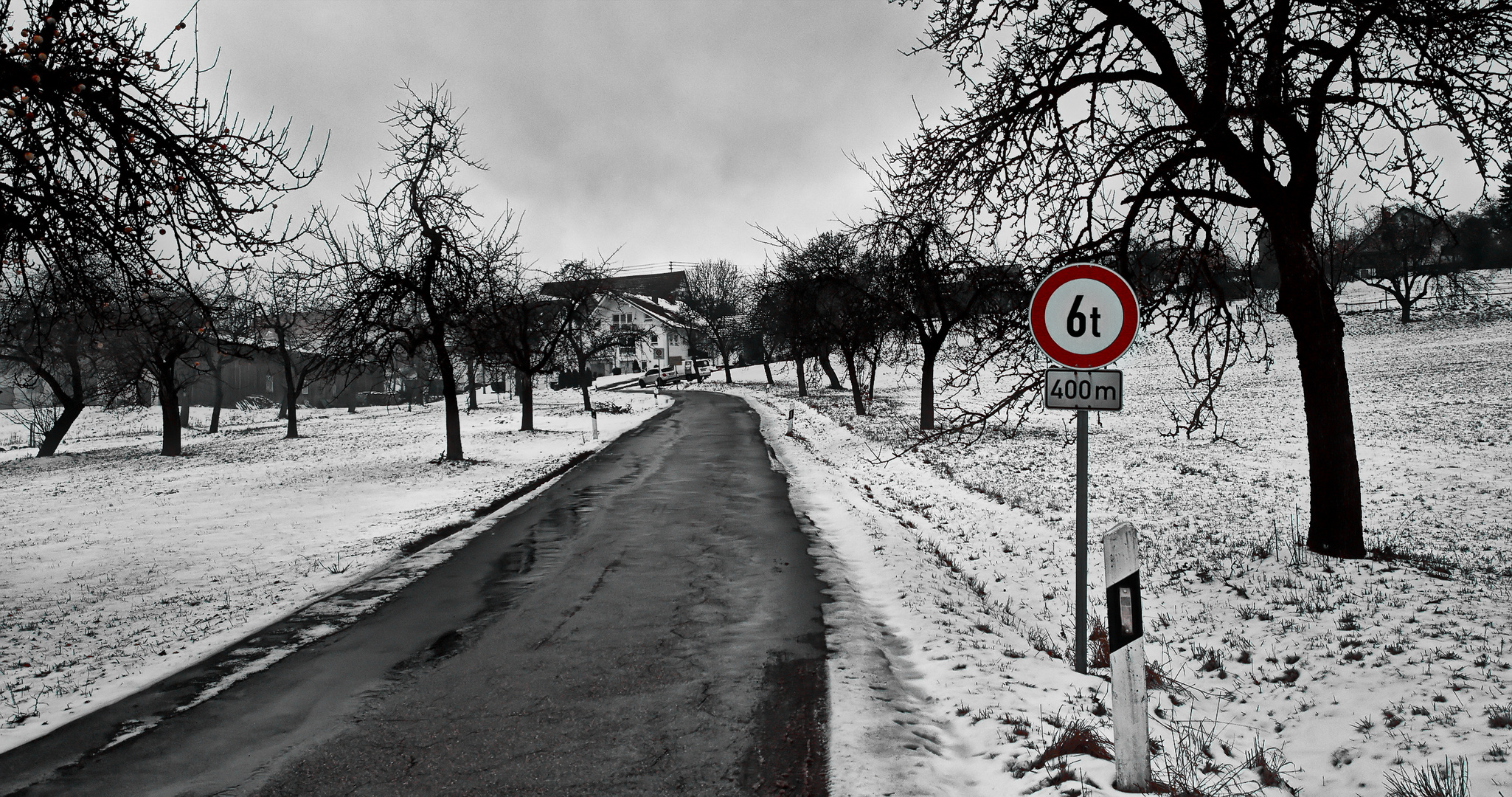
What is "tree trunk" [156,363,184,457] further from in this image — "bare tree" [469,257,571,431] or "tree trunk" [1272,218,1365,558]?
"tree trunk" [1272,218,1365,558]

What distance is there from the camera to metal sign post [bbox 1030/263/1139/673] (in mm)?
4820

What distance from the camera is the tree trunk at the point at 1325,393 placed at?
7.17 meters

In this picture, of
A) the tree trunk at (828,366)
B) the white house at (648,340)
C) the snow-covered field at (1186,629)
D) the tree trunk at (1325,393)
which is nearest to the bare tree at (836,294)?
the tree trunk at (828,366)

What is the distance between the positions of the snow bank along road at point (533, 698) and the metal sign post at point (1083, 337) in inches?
86.8

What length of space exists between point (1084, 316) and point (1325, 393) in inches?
153

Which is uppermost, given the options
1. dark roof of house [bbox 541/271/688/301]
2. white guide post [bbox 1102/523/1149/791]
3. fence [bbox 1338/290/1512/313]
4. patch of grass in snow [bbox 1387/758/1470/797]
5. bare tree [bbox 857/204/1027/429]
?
dark roof of house [bbox 541/271/688/301]

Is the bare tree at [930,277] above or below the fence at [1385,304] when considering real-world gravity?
below

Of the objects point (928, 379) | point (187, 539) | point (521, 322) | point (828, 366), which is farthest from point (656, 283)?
point (187, 539)

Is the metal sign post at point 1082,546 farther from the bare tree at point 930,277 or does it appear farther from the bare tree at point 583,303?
the bare tree at point 583,303

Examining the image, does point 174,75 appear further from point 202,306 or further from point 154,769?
point 154,769

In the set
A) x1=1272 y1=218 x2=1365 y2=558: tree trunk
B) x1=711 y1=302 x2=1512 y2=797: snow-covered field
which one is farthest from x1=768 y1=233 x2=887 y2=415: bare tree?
x1=1272 y1=218 x2=1365 y2=558: tree trunk

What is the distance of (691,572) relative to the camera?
800 centimetres

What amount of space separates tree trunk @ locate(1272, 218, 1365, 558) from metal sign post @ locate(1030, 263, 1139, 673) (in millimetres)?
3427

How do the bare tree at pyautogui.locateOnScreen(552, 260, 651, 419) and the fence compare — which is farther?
the fence
